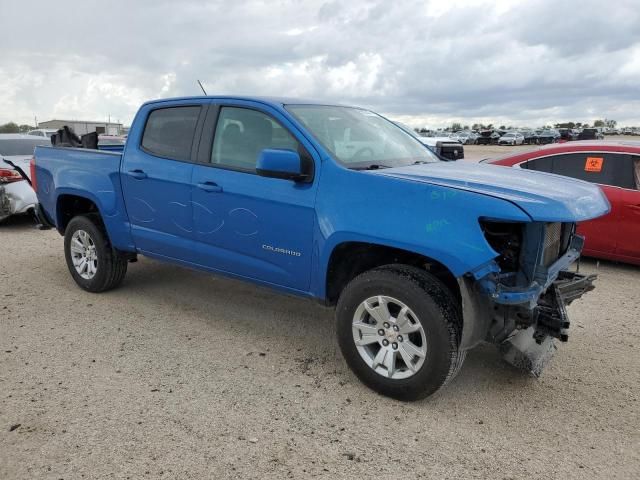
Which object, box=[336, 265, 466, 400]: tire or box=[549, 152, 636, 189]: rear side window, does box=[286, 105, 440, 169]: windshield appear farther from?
box=[549, 152, 636, 189]: rear side window

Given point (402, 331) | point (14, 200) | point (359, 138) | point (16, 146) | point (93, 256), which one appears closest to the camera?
point (402, 331)

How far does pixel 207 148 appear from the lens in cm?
429

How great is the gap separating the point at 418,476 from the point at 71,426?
1.99 meters

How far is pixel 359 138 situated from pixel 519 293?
1.76 meters

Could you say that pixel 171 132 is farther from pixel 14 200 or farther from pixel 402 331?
pixel 14 200

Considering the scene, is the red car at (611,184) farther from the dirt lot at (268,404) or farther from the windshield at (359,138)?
the windshield at (359,138)

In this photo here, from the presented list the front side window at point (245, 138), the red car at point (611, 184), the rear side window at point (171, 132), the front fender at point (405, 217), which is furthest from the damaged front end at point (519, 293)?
the red car at point (611, 184)

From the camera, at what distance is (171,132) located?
4621 millimetres

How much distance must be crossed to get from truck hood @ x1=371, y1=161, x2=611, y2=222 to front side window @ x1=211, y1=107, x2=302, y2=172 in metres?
0.85

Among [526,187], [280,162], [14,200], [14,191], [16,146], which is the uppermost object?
[280,162]

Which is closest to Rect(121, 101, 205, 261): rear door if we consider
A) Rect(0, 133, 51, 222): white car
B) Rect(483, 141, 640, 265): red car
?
Rect(483, 141, 640, 265): red car

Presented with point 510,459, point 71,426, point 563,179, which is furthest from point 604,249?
point 71,426

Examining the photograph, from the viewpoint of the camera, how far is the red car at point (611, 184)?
629cm

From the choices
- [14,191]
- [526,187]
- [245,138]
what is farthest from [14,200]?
[526,187]
